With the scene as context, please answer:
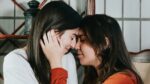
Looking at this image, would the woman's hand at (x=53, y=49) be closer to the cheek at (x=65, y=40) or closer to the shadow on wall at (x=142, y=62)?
the cheek at (x=65, y=40)

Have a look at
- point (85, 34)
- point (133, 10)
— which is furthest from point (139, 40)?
point (85, 34)

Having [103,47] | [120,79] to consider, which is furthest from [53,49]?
[120,79]

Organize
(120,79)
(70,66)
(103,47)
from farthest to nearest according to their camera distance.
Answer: (70,66), (103,47), (120,79)

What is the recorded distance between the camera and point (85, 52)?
111cm

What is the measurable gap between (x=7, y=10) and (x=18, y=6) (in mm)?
75

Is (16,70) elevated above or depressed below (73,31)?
below

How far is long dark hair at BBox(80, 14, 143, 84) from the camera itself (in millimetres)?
1048

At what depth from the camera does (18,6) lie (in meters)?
1.72

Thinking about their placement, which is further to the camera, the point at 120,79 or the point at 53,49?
the point at 53,49

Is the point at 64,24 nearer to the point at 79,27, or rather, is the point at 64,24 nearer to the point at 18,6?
the point at 79,27

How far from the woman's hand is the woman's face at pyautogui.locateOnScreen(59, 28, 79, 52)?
0.8 inches

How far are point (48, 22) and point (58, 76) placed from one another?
0.20 m

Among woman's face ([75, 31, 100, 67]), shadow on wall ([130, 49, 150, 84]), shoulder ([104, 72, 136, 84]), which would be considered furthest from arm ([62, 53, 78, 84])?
shadow on wall ([130, 49, 150, 84])

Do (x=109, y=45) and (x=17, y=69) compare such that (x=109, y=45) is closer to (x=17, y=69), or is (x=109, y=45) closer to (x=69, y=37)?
(x=69, y=37)
